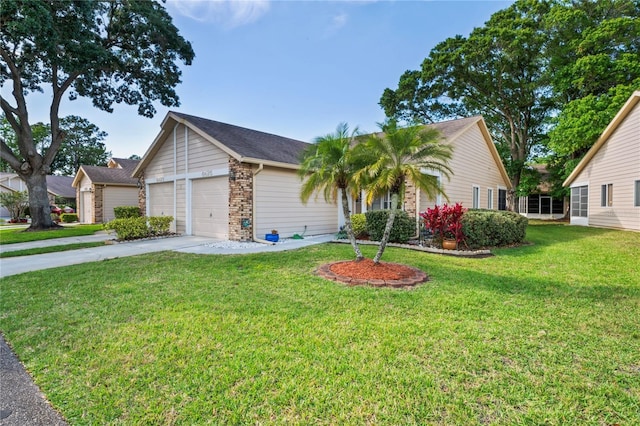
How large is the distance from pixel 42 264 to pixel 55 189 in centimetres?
3556

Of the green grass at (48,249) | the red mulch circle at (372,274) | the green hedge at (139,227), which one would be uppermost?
the green hedge at (139,227)

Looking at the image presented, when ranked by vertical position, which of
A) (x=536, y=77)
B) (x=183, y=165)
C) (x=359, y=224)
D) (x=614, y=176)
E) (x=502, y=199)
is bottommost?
(x=359, y=224)

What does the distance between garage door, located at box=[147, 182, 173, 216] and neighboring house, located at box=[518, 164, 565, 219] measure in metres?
29.5

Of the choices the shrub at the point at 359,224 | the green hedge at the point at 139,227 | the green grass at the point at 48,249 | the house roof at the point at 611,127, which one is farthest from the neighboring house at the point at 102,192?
the house roof at the point at 611,127

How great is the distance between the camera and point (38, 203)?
52.3 ft

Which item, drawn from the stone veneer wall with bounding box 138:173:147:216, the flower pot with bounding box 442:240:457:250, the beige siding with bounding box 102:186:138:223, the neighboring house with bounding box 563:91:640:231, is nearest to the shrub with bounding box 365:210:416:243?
the flower pot with bounding box 442:240:457:250

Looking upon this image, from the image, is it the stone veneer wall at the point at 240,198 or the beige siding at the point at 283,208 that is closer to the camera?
the stone veneer wall at the point at 240,198

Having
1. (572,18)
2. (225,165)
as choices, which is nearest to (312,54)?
(225,165)

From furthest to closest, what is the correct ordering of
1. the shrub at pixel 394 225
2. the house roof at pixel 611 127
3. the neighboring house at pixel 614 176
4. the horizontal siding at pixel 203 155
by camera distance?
the neighboring house at pixel 614 176 < the house roof at pixel 611 127 < the horizontal siding at pixel 203 155 < the shrub at pixel 394 225

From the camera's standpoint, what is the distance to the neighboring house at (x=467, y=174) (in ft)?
40.9

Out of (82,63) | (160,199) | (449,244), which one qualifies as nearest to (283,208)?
(449,244)

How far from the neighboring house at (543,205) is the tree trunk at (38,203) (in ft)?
117

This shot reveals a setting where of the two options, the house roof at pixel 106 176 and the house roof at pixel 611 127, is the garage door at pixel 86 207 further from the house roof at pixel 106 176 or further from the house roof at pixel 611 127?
the house roof at pixel 611 127

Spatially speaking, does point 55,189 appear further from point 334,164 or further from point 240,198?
point 334,164
